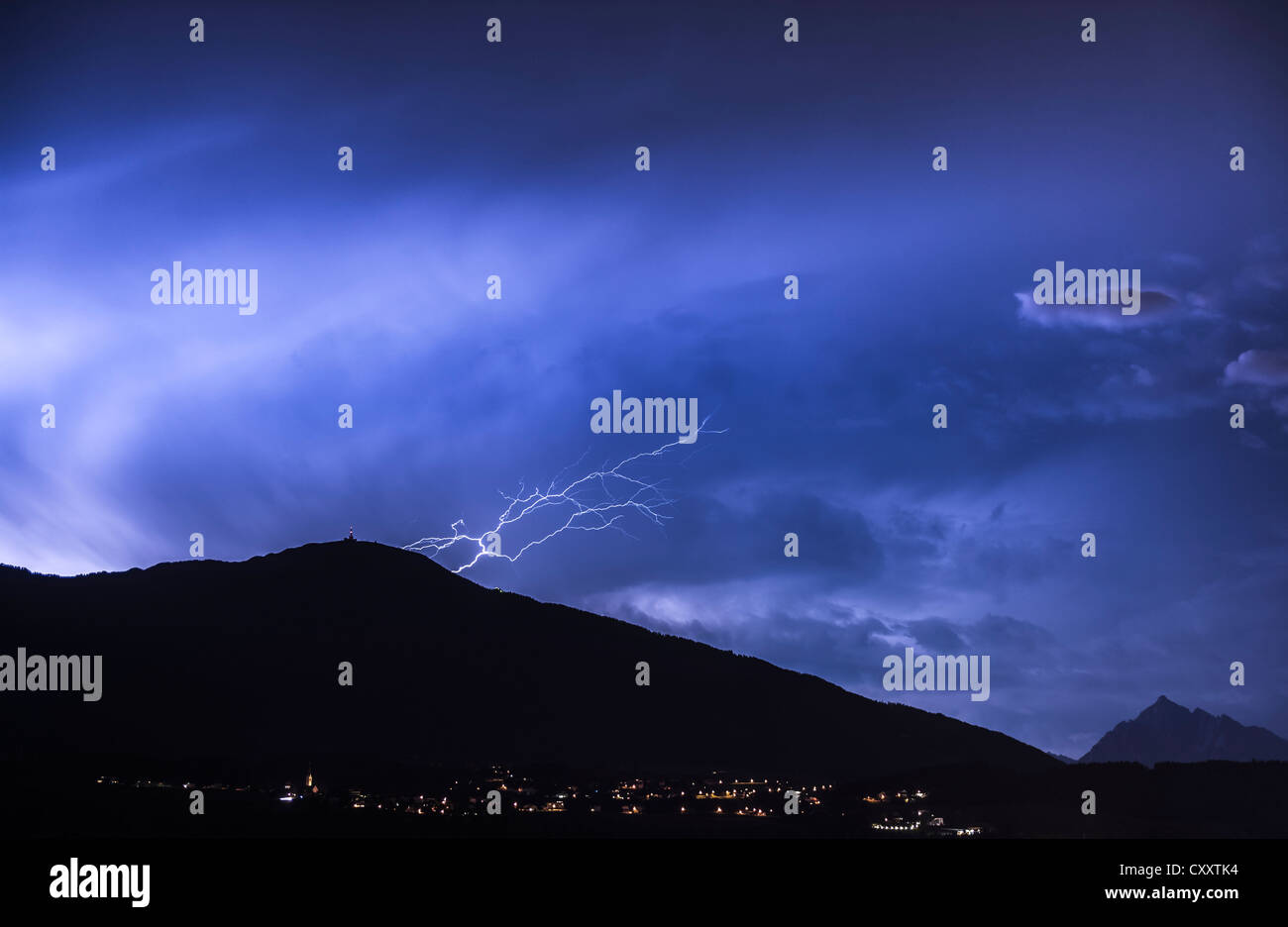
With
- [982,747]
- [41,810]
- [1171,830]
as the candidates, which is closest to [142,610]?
[41,810]
